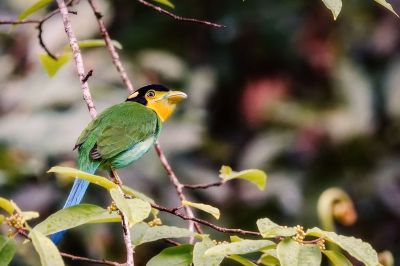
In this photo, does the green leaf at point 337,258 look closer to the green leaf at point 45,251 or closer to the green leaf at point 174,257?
the green leaf at point 174,257

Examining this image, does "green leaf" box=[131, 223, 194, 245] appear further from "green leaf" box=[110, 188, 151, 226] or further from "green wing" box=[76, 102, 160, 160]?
"green wing" box=[76, 102, 160, 160]

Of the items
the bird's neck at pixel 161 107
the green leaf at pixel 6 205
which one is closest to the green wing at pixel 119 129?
the bird's neck at pixel 161 107

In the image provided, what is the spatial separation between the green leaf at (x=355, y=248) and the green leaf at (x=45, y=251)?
51cm

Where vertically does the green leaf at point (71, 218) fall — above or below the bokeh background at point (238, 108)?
above

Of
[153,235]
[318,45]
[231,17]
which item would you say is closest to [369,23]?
[318,45]

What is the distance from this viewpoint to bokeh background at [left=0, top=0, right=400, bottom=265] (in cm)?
409

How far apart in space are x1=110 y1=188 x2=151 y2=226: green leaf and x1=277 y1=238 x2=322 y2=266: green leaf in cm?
28

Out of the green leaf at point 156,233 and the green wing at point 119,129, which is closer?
the green leaf at point 156,233

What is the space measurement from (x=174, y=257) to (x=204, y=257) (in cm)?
12

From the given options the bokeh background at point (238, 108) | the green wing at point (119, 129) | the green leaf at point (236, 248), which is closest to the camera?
the green leaf at point (236, 248)

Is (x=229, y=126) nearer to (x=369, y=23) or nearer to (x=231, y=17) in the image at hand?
(x=231, y=17)

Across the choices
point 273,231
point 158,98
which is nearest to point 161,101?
point 158,98

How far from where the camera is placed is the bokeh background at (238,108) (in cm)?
409

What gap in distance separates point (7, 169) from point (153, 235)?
7.63 ft
